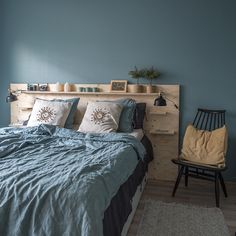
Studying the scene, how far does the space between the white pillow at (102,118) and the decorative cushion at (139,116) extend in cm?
24

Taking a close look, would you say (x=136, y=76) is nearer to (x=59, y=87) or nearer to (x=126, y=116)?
(x=126, y=116)

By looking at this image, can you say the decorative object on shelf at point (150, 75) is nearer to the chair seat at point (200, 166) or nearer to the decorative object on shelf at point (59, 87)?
the chair seat at point (200, 166)

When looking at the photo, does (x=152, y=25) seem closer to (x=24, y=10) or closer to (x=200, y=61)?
(x=200, y=61)

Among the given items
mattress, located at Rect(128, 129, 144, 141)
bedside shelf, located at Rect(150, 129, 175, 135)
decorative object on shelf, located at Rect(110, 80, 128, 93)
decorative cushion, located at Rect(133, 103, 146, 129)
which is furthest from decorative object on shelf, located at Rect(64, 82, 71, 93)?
bedside shelf, located at Rect(150, 129, 175, 135)

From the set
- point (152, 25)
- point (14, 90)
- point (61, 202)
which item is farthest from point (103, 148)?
point (14, 90)

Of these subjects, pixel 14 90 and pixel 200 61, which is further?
pixel 14 90

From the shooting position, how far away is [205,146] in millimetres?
2943

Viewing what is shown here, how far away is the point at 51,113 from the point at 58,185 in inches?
74.4

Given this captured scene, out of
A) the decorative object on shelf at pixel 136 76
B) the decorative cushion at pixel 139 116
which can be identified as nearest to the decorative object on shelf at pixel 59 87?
the decorative object on shelf at pixel 136 76

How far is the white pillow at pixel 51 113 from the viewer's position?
3.14 meters

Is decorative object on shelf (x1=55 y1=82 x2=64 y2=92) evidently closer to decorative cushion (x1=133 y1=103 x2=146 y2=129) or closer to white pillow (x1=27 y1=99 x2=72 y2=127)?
white pillow (x1=27 y1=99 x2=72 y2=127)

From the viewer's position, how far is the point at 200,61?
327cm

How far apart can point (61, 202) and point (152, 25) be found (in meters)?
2.69

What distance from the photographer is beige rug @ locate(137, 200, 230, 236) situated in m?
2.17
